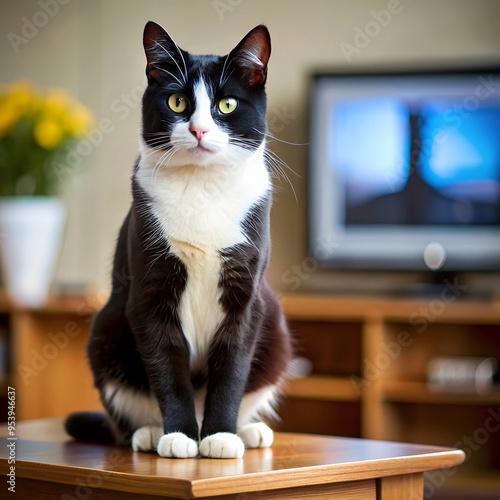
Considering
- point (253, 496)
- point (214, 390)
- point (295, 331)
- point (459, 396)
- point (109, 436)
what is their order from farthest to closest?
1. point (295, 331)
2. point (459, 396)
3. point (109, 436)
4. point (214, 390)
5. point (253, 496)

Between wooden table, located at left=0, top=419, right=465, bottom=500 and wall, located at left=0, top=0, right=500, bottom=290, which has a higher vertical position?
wall, located at left=0, top=0, right=500, bottom=290

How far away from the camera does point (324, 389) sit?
257cm

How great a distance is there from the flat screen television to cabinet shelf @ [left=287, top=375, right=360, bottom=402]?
0.44 m

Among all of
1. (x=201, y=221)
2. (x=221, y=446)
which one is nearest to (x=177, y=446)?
(x=221, y=446)

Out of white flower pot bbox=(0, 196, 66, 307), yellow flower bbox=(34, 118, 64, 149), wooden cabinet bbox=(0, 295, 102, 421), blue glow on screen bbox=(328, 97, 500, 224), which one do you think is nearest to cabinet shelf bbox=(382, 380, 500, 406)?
blue glow on screen bbox=(328, 97, 500, 224)

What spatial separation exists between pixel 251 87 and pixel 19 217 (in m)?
1.85

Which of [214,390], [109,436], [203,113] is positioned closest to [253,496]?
[214,390]

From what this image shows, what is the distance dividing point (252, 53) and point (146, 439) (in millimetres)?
508

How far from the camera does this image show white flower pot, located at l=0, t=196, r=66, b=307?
2744 millimetres

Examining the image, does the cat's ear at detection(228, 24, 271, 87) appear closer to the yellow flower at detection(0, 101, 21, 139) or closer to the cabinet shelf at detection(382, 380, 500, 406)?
the cabinet shelf at detection(382, 380, 500, 406)

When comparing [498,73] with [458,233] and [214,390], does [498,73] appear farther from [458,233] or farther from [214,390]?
[214,390]

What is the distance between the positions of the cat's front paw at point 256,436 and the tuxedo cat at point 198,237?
75mm

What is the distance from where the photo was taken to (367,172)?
2.84 m

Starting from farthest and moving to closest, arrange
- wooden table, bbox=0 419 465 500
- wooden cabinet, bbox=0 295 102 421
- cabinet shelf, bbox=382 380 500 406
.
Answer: wooden cabinet, bbox=0 295 102 421 → cabinet shelf, bbox=382 380 500 406 → wooden table, bbox=0 419 465 500
